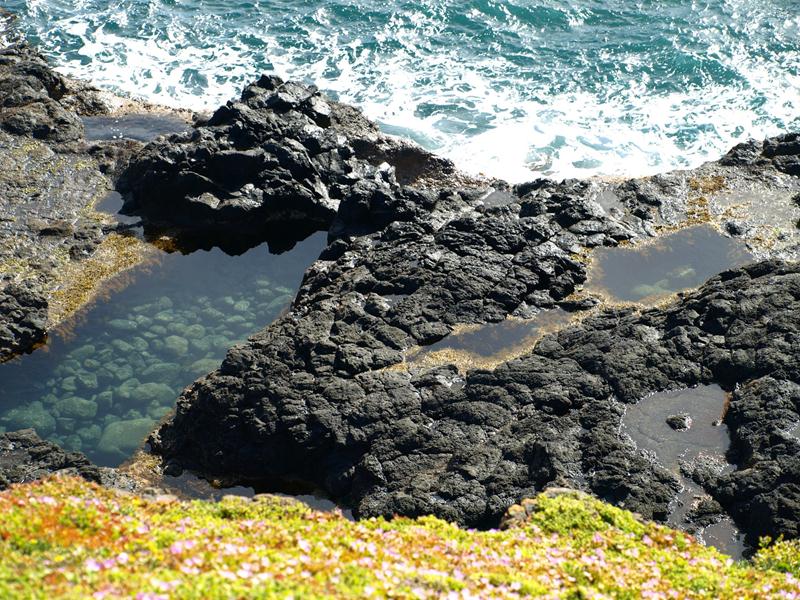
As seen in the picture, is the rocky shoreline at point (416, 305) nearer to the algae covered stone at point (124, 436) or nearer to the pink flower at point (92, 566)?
the algae covered stone at point (124, 436)

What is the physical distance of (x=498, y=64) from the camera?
1761 inches

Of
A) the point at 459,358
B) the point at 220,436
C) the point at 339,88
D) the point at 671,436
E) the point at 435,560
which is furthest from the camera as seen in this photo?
the point at 339,88

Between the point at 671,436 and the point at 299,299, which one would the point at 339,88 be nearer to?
the point at 299,299

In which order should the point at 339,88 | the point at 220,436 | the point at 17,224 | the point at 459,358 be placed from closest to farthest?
the point at 220,436 < the point at 459,358 < the point at 17,224 < the point at 339,88

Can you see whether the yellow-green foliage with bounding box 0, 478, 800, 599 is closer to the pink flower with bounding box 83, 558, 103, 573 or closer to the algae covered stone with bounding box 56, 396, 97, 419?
the pink flower with bounding box 83, 558, 103, 573

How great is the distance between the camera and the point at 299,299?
2608 centimetres

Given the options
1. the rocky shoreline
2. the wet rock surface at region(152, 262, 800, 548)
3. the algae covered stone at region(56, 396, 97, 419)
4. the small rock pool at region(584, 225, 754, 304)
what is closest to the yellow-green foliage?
the wet rock surface at region(152, 262, 800, 548)

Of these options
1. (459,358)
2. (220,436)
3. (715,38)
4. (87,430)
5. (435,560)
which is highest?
(715,38)

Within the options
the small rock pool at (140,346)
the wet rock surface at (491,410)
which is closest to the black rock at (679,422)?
the wet rock surface at (491,410)

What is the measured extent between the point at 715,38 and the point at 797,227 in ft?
72.9

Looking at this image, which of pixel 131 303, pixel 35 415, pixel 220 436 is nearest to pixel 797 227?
pixel 220 436

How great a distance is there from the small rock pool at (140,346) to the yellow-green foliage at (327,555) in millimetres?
9540

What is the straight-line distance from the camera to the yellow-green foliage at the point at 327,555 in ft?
33.2

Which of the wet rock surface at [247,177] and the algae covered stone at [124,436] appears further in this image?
the wet rock surface at [247,177]
